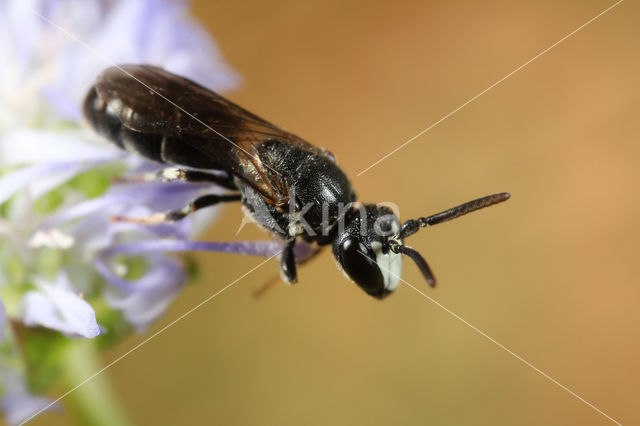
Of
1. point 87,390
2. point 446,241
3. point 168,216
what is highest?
point 168,216

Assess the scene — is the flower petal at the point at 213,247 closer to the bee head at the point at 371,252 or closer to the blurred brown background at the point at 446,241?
the bee head at the point at 371,252

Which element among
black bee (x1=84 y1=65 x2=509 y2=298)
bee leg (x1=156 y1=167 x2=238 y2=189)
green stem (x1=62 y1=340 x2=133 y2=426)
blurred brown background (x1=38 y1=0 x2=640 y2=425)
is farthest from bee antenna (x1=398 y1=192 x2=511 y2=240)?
blurred brown background (x1=38 y1=0 x2=640 y2=425)

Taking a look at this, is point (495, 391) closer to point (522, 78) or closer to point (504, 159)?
point (504, 159)

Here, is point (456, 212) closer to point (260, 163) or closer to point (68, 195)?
point (260, 163)

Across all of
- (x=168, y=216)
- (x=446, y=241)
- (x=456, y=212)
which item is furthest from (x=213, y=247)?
(x=446, y=241)

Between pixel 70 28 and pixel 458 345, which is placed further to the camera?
pixel 458 345

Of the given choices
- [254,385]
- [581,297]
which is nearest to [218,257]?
[254,385]

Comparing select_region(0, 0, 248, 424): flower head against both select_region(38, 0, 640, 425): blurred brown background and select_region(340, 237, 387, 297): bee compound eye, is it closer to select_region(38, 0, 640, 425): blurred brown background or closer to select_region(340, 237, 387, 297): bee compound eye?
select_region(340, 237, 387, 297): bee compound eye
